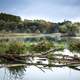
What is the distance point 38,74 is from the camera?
729 centimetres

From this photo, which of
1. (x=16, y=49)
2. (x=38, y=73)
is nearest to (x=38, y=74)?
(x=38, y=73)

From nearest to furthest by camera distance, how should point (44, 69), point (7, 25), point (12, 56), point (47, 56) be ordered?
point (44, 69) < point (12, 56) < point (47, 56) < point (7, 25)

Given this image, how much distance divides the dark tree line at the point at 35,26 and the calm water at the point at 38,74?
31.9 m

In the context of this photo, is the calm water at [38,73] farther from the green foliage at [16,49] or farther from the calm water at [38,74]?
the green foliage at [16,49]

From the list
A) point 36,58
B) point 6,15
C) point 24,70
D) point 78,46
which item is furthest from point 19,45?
point 6,15

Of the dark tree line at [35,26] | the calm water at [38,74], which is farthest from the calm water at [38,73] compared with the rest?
the dark tree line at [35,26]

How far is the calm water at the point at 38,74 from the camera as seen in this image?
691 centimetres

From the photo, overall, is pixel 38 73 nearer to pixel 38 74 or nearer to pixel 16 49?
pixel 38 74

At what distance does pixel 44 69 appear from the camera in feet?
26.2

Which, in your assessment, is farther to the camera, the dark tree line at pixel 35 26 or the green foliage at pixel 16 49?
the dark tree line at pixel 35 26

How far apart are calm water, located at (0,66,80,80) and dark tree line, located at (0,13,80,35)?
3189 centimetres

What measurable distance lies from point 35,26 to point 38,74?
3595 cm

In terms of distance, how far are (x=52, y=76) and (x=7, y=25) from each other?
3392cm

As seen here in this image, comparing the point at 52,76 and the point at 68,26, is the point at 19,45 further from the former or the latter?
the point at 68,26
